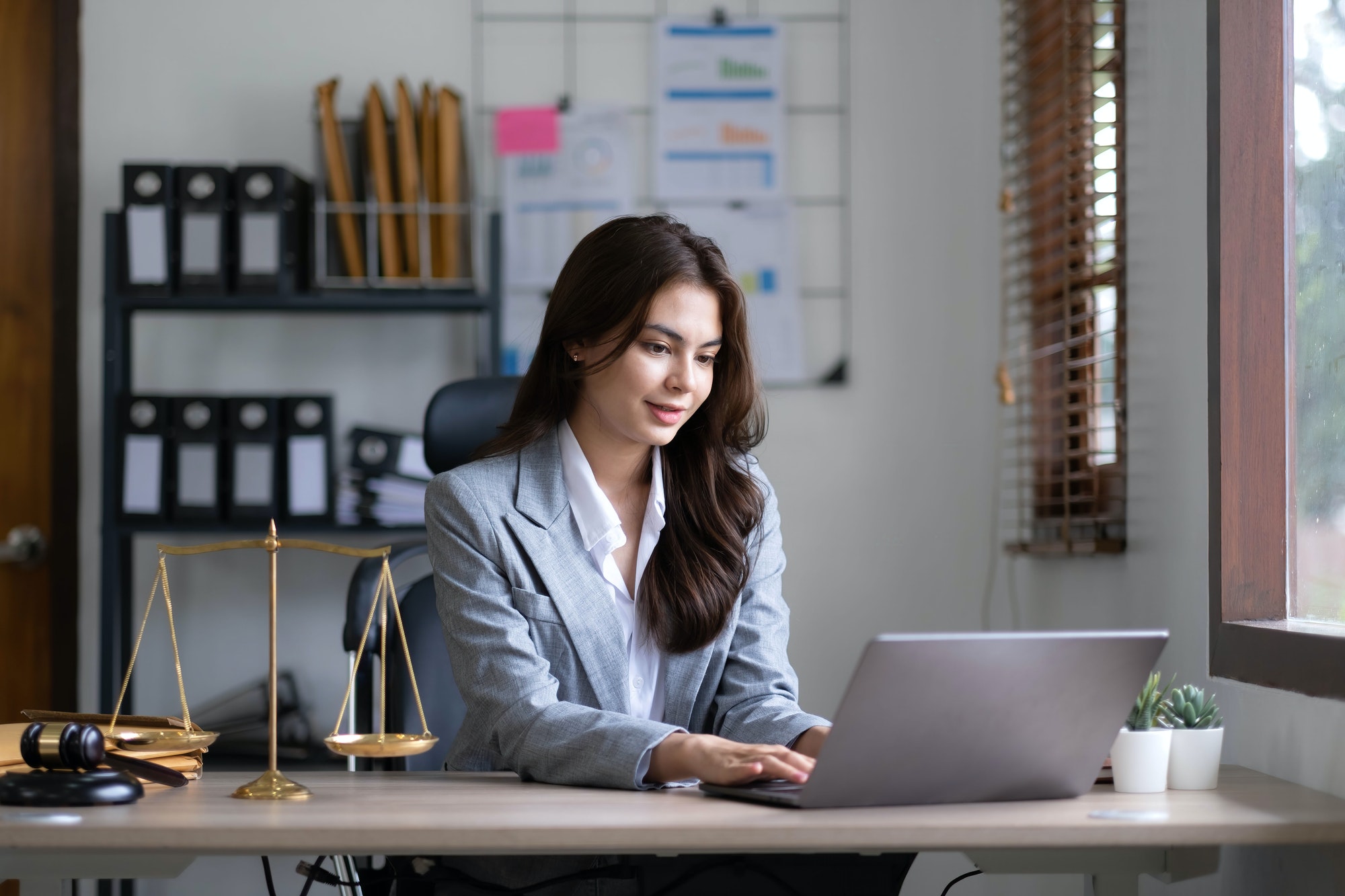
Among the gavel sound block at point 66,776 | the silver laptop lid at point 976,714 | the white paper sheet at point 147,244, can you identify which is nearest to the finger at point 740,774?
the silver laptop lid at point 976,714

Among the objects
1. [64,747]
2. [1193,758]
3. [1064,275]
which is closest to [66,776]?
[64,747]

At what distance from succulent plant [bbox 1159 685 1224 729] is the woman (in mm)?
324

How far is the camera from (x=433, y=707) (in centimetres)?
179

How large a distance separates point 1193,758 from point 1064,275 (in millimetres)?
1184

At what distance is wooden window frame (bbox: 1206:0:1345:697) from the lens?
58.1 inches

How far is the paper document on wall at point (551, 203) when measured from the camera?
272 centimetres

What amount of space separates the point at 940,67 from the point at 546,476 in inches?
65.3

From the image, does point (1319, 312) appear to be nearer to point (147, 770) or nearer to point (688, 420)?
point (688, 420)

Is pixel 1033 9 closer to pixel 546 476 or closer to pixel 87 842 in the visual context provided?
pixel 546 476

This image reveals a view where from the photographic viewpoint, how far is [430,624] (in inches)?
70.5

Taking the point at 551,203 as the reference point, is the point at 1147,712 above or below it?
below

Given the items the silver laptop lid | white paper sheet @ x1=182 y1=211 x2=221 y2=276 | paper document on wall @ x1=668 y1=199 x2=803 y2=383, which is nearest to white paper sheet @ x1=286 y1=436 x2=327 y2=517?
white paper sheet @ x1=182 y1=211 x2=221 y2=276

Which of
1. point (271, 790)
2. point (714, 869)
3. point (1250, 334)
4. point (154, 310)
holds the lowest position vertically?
point (714, 869)

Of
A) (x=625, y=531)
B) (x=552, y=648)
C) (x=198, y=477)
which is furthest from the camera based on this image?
(x=198, y=477)
